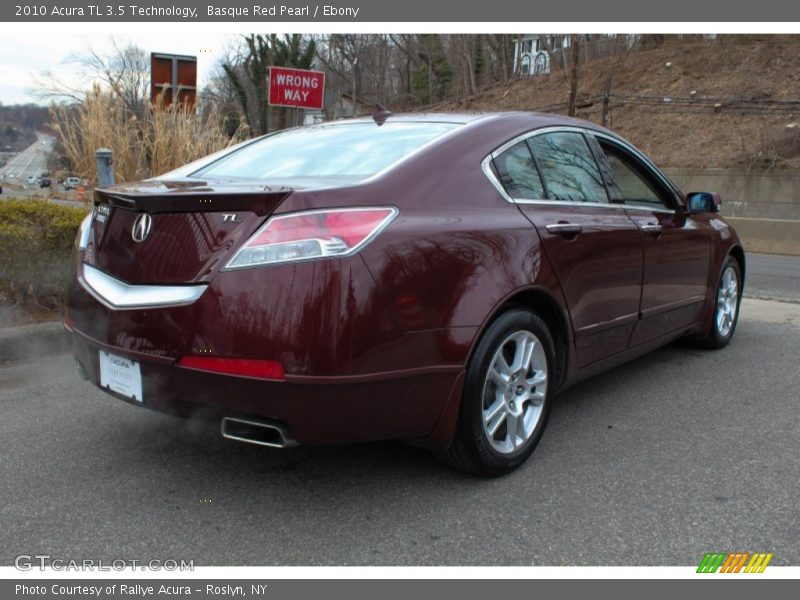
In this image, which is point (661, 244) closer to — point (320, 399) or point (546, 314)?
point (546, 314)

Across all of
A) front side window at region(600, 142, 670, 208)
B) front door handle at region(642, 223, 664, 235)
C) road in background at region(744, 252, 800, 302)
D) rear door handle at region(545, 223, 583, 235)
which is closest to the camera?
rear door handle at region(545, 223, 583, 235)

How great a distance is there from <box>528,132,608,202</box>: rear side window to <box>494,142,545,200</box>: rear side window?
0.25ft

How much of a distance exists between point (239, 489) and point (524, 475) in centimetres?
125

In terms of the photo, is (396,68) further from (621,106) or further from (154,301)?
(154,301)

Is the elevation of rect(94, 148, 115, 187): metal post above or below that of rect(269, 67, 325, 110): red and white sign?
below

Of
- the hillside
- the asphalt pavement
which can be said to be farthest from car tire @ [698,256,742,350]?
the hillside

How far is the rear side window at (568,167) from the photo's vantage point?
3543mm

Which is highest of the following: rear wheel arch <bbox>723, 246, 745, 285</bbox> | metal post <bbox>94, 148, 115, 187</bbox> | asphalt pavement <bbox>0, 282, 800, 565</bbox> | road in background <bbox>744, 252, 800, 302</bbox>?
metal post <bbox>94, 148, 115, 187</bbox>

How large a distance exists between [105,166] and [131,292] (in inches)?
152

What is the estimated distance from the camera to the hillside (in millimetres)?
21234

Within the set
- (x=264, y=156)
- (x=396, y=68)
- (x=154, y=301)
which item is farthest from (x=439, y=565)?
(x=396, y=68)

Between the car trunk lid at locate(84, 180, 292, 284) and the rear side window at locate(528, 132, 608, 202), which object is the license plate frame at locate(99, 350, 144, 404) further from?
the rear side window at locate(528, 132, 608, 202)

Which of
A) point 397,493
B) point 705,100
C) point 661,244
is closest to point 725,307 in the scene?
point 661,244

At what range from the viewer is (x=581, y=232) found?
3.49 m
